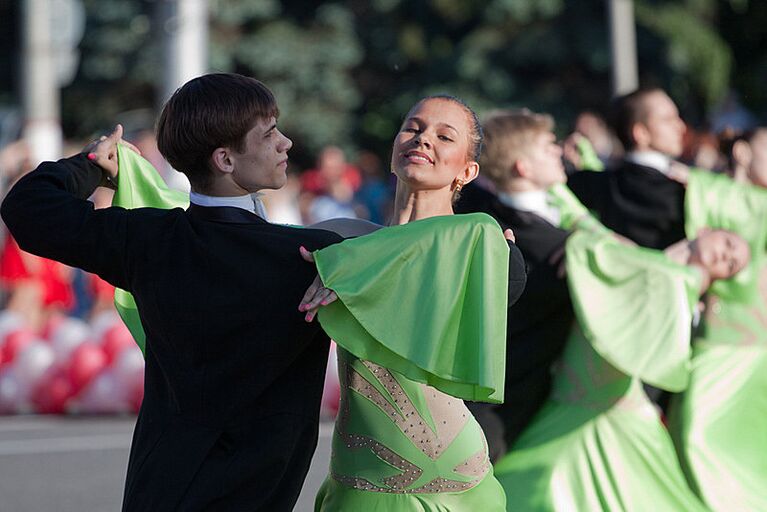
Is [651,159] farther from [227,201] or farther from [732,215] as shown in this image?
[227,201]

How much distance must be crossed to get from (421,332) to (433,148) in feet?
2.96

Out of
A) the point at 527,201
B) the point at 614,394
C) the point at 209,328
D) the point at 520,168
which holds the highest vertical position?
the point at 209,328

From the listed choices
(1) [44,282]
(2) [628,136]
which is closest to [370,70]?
(1) [44,282]

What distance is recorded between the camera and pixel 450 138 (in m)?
4.35

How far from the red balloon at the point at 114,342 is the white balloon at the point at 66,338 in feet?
0.62

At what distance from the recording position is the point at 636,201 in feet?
24.7

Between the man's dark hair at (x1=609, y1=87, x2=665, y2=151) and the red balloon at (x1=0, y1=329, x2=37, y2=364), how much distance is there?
17.6 feet

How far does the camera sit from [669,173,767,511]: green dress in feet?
20.2

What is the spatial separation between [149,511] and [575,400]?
2.64 metres

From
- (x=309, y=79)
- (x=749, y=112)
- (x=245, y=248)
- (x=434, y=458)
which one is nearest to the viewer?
(x=245, y=248)

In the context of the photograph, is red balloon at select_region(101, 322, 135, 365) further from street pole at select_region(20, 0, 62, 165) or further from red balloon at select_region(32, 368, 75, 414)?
street pole at select_region(20, 0, 62, 165)

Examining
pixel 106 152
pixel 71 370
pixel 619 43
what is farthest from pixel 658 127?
pixel 619 43

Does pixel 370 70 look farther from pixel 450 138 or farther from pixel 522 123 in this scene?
pixel 450 138

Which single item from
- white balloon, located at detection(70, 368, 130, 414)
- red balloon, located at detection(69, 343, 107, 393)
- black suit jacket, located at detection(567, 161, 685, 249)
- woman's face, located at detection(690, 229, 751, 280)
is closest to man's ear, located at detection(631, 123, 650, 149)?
black suit jacket, located at detection(567, 161, 685, 249)
